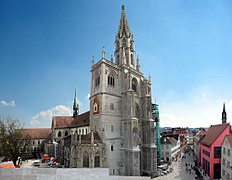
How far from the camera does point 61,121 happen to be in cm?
5194

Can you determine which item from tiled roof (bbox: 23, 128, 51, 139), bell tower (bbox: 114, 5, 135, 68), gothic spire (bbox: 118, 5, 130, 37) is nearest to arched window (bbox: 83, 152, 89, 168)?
bell tower (bbox: 114, 5, 135, 68)

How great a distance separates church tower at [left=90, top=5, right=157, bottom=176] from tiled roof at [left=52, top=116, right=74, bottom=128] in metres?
22.0

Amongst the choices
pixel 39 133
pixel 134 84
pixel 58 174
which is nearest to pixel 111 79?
pixel 134 84

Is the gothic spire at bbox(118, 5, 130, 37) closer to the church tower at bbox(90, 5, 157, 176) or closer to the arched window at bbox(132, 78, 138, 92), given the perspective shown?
the church tower at bbox(90, 5, 157, 176)

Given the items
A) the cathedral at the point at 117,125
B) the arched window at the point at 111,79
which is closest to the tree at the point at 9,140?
the cathedral at the point at 117,125

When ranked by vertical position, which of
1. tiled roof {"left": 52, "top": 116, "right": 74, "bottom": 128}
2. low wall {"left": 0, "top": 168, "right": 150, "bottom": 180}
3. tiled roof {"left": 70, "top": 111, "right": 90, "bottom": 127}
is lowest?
tiled roof {"left": 52, "top": 116, "right": 74, "bottom": 128}

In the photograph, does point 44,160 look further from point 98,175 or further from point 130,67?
point 98,175

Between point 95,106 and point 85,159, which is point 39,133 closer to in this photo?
point 95,106

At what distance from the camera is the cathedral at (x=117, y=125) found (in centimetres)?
2822

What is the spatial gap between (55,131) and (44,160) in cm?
936

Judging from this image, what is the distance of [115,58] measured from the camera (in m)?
39.8

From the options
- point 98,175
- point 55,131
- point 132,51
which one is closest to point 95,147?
point 98,175

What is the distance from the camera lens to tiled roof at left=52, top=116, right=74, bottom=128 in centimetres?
5079

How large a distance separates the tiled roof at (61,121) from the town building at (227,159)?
3997 centimetres
